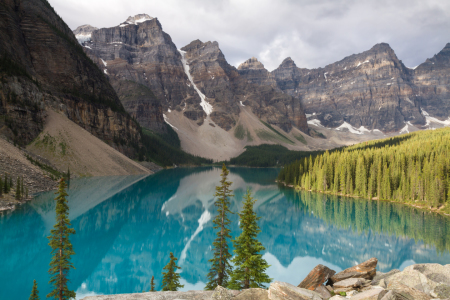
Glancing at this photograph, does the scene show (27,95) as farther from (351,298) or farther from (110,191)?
(351,298)

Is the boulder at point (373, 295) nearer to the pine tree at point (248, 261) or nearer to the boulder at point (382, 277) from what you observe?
the boulder at point (382, 277)

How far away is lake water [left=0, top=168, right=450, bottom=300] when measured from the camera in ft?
67.3

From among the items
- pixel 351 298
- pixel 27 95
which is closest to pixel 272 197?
pixel 351 298

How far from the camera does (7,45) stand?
81062 millimetres

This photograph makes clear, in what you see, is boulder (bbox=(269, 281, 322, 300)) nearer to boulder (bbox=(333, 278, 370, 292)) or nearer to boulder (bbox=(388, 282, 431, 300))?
boulder (bbox=(333, 278, 370, 292))

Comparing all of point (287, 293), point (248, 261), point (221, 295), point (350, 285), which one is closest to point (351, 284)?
point (350, 285)

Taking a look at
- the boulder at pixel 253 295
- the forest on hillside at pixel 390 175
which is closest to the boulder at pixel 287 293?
the boulder at pixel 253 295

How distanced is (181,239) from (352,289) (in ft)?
78.8

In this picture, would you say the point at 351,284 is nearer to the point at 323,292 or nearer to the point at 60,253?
the point at 323,292

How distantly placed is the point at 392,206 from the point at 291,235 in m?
28.3

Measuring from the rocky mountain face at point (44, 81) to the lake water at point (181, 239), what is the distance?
130 ft

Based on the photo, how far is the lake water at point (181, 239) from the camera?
20500mm

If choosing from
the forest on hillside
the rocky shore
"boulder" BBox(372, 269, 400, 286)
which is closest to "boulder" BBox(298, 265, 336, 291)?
the rocky shore

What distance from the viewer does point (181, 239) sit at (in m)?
30.9
